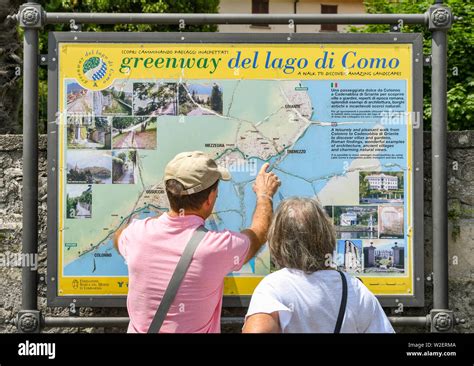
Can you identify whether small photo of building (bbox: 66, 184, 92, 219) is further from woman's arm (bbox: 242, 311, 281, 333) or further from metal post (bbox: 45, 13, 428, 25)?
woman's arm (bbox: 242, 311, 281, 333)

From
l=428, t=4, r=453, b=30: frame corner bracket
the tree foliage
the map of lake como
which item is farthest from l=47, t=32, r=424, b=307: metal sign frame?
the tree foliage

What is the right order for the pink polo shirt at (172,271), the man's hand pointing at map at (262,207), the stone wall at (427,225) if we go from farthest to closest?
the stone wall at (427,225)
the man's hand pointing at map at (262,207)
the pink polo shirt at (172,271)

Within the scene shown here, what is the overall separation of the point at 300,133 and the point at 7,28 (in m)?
2.86

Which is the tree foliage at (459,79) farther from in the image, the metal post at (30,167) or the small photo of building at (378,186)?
the metal post at (30,167)

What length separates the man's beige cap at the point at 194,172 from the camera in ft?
13.5

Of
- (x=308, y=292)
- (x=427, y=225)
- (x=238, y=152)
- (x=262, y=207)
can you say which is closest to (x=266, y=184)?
(x=262, y=207)

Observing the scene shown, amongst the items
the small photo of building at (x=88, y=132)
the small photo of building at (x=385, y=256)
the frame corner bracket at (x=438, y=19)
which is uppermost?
the frame corner bracket at (x=438, y=19)

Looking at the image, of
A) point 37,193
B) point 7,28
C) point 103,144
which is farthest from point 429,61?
point 7,28

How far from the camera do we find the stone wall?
4.91 m

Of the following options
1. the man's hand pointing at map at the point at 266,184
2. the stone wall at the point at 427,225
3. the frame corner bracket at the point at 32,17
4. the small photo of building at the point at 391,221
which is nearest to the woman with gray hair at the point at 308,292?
the man's hand pointing at map at the point at 266,184

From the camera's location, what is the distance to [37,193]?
15.5 ft
